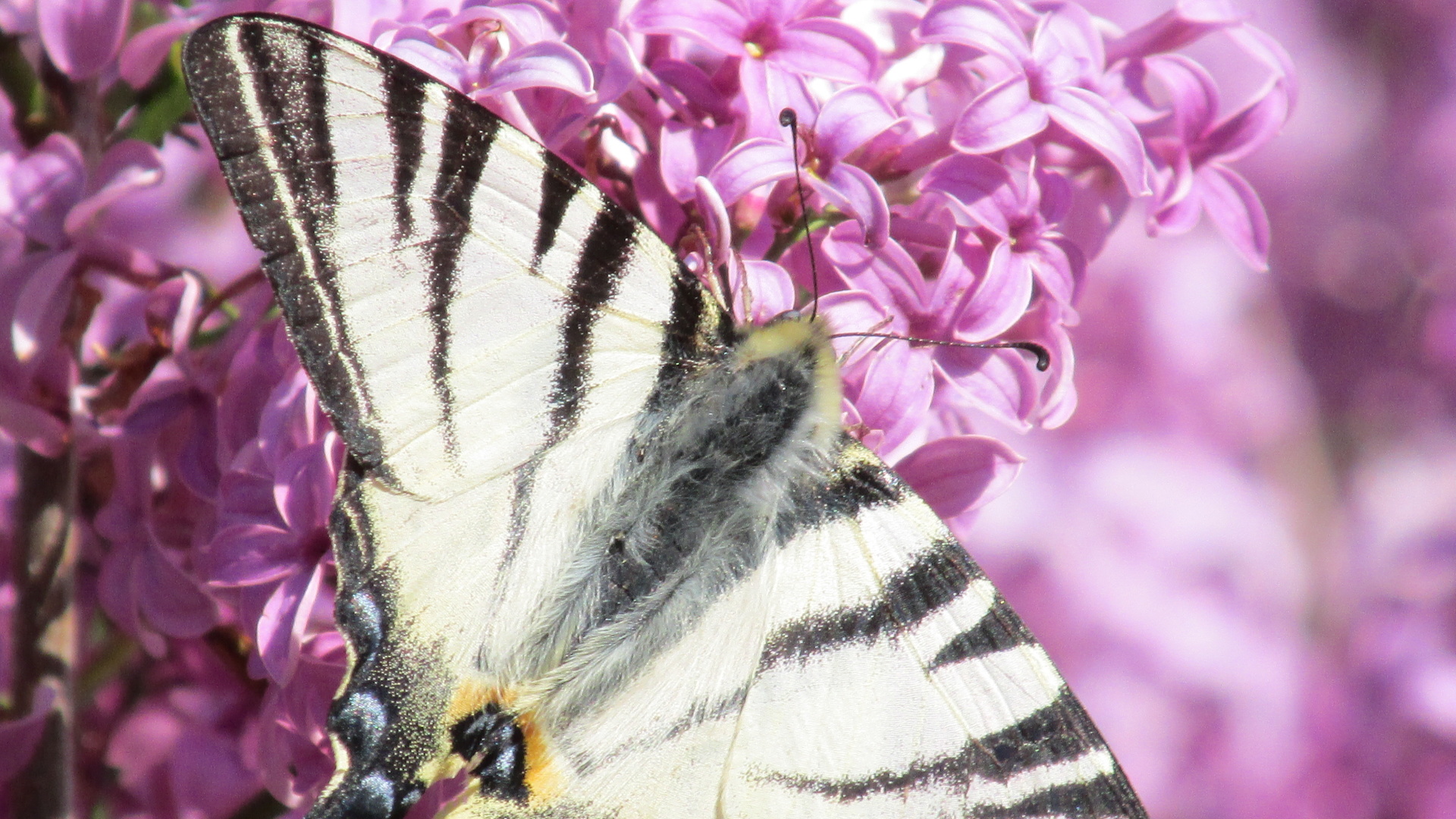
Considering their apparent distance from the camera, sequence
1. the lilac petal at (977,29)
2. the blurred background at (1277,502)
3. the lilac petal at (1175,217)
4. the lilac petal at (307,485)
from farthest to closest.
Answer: the blurred background at (1277,502) < the lilac petal at (1175,217) < the lilac petal at (977,29) < the lilac petal at (307,485)

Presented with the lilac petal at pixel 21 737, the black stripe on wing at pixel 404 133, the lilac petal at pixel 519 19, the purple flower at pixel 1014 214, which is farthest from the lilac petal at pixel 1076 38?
the lilac petal at pixel 21 737

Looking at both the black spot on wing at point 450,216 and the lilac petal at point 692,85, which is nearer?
the black spot on wing at point 450,216

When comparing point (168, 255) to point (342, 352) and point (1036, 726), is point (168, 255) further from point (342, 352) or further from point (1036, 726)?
point (1036, 726)

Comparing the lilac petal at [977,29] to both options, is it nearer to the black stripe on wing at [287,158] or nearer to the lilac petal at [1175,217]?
the lilac petal at [1175,217]

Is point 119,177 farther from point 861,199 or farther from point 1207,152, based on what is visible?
point 1207,152

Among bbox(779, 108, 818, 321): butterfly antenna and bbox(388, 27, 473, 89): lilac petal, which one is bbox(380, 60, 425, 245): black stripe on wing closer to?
bbox(388, 27, 473, 89): lilac petal

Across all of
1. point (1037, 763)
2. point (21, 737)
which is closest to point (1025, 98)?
point (1037, 763)
